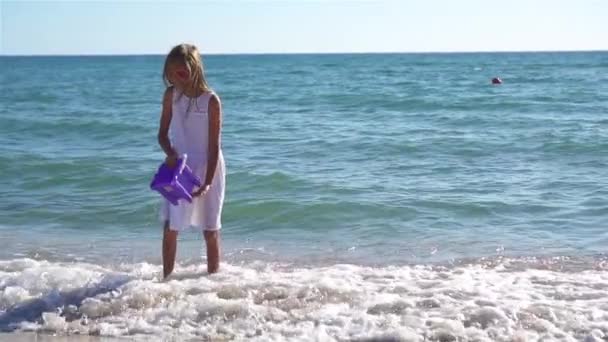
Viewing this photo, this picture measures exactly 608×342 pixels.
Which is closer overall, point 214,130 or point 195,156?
point 214,130

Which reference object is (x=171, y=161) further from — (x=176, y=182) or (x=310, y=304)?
(x=310, y=304)

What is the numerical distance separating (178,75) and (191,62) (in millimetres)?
Answer: 117

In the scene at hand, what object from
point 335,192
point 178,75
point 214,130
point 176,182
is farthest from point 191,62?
point 335,192

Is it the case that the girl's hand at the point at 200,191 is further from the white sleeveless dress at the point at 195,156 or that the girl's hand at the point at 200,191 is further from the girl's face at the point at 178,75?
the girl's face at the point at 178,75

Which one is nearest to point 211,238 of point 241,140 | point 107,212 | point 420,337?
point 420,337

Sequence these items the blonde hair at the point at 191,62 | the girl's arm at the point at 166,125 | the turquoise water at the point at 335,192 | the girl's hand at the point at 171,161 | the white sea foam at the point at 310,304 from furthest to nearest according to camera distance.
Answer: the turquoise water at the point at 335,192 < the girl's arm at the point at 166,125 < the girl's hand at the point at 171,161 < the blonde hair at the point at 191,62 < the white sea foam at the point at 310,304

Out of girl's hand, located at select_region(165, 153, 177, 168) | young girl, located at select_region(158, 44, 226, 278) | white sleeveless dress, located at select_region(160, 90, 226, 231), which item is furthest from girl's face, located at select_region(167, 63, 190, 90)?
girl's hand, located at select_region(165, 153, 177, 168)

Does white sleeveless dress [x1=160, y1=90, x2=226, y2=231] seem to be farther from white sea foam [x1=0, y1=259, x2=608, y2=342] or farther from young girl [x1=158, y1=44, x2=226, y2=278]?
white sea foam [x1=0, y1=259, x2=608, y2=342]

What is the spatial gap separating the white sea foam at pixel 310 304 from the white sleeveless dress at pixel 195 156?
1.53 ft

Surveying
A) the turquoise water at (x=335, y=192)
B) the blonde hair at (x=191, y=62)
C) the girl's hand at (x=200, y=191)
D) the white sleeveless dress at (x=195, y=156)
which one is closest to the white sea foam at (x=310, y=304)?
the turquoise water at (x=335, y=192)

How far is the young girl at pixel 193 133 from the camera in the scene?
516 cm

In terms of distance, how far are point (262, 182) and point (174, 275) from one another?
4167mm

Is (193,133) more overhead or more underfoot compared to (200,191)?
more overhead

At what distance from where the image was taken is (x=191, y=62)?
5.12 metres
